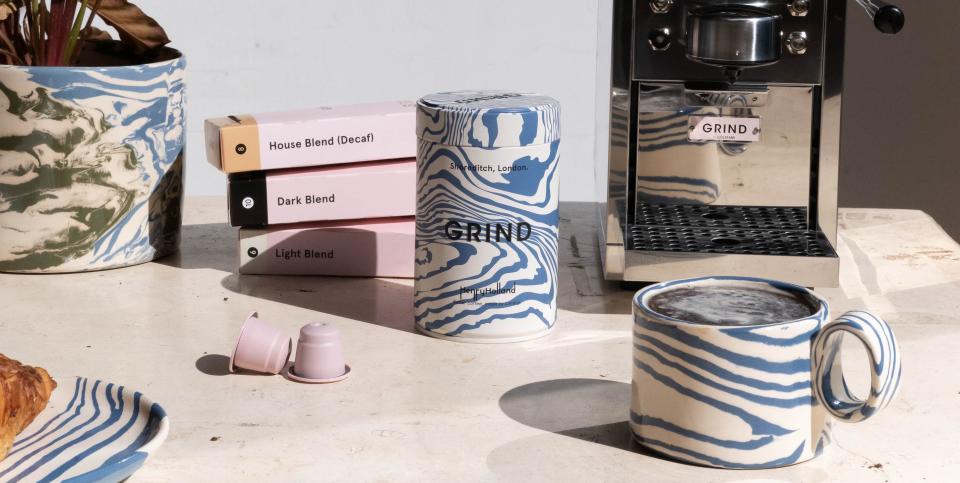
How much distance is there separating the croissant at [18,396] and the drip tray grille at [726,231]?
412mm

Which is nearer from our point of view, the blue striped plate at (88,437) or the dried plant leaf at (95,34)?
the blue striped plate at (88,437)

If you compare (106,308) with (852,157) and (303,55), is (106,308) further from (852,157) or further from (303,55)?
(852,157)

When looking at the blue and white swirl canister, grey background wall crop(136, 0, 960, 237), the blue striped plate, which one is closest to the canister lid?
the blue and white swirl canister

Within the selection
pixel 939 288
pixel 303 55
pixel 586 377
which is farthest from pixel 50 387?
pixel 303 55

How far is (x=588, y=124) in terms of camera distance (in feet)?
6.70

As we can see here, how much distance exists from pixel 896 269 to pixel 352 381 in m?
0.48

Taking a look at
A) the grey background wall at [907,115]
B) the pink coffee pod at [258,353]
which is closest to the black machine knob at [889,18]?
the pink coffee pod at [258,353]

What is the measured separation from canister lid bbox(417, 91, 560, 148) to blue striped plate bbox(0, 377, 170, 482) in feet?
0.82

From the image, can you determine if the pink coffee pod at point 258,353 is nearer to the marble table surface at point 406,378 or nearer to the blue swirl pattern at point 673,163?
the marble table surface at point 406,378

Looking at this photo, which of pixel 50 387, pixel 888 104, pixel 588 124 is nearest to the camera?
pixel 50 387

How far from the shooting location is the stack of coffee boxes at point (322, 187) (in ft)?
2.93

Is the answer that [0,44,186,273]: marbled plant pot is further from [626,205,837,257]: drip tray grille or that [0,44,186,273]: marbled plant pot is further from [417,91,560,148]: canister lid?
[626,205,837,257]: drip tray grille

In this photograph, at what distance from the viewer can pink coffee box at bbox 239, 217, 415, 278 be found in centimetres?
92

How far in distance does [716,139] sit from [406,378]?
1.09ft
